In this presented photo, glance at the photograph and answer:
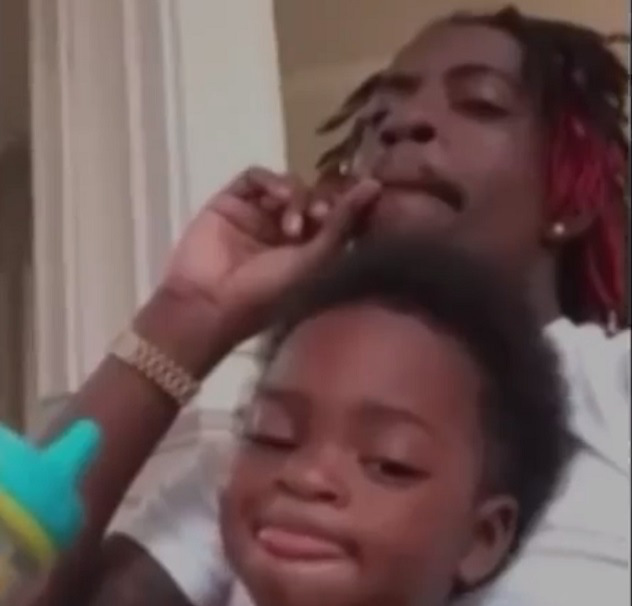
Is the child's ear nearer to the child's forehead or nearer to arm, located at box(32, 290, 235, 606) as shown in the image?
the child's forehead

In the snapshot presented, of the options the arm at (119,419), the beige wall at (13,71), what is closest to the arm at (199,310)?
the arm at (119,419)

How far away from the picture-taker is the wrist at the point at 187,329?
835 millimetres

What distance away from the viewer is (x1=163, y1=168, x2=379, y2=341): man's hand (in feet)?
2.84

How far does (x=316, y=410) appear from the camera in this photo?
0.68m

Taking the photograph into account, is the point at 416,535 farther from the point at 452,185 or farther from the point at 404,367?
the point at 452,185

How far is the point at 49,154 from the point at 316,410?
0.47 metres

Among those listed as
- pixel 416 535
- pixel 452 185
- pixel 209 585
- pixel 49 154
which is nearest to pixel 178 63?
pixel 49 154

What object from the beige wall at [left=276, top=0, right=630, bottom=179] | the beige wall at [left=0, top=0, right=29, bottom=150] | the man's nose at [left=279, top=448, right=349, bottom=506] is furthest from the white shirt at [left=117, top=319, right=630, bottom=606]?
the beige wall at [left=0, top=0, right=29, bottom=150]

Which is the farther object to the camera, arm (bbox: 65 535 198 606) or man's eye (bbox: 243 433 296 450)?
arm (bbox: 65 535 198 606)

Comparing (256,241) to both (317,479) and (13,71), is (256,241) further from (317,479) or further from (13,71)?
(13,71)

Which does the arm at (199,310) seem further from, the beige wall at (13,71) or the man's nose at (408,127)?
the beige wall at (13,71)

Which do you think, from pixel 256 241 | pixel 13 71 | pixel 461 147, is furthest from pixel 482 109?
pixel 13 71

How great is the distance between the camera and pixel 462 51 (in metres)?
0.93

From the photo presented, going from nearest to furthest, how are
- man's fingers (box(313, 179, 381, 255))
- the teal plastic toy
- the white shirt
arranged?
the teal plastic toy, the white shirt, man's fingers (box(313, 179, 381, 255))
